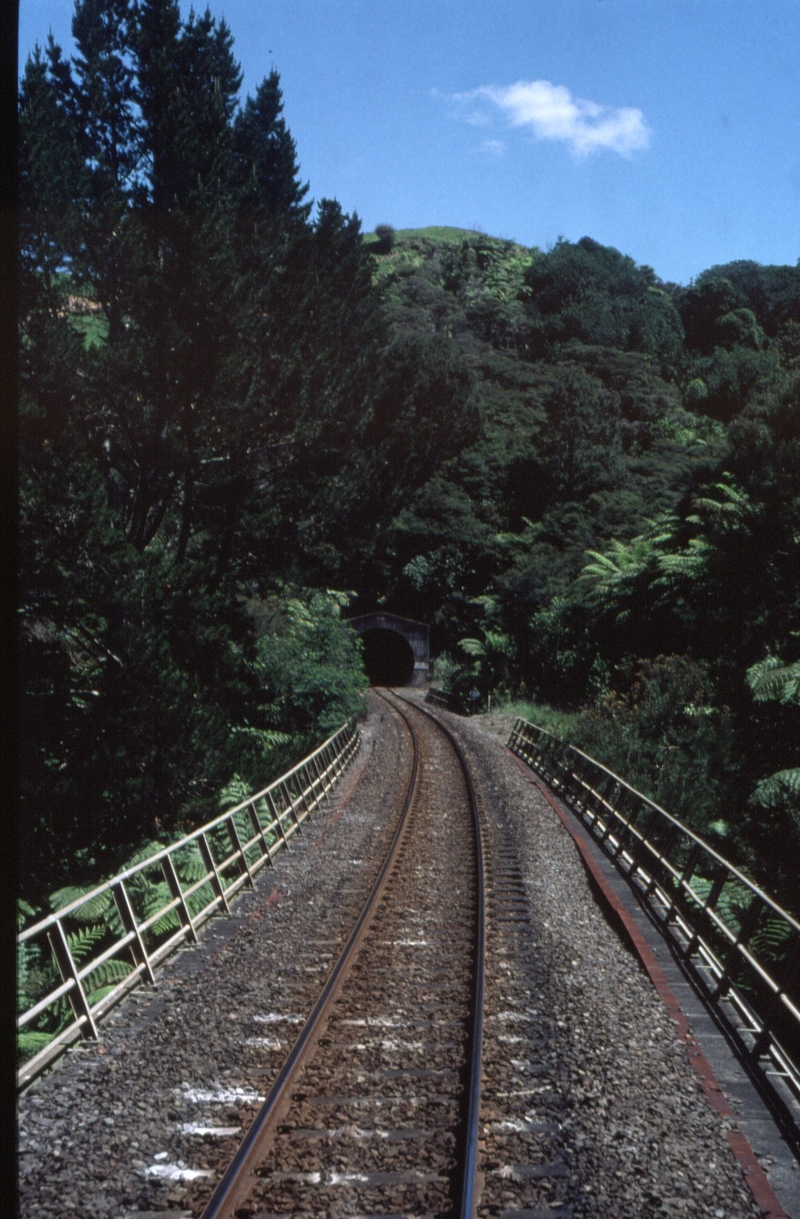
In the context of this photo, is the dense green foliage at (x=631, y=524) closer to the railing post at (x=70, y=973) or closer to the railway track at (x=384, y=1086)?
the railway track at (x=384, y=1086)

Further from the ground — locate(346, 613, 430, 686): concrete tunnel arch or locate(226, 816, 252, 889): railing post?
locate(346, 613, 430, 686): concrete tunnel arch

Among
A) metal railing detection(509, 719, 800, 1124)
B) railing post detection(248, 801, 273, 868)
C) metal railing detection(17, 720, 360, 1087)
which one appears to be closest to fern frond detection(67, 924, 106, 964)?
metal railing detection(17, 720, 360, 1087)

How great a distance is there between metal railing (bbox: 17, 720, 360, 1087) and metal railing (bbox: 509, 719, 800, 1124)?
16.1 ft

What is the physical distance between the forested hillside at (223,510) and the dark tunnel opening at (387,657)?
2554 cm

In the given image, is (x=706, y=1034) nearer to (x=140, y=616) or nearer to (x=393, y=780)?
(x=140, y=616)

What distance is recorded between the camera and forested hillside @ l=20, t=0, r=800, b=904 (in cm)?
1653

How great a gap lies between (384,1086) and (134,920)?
9.27ft

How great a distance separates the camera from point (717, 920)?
27.8ft

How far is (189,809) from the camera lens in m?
16.6

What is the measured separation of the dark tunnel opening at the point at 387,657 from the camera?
192 feet

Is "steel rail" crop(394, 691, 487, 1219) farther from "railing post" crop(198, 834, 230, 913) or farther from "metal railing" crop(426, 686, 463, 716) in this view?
"metal railing" crop(426, 686, 463, 716)

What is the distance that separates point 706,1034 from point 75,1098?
4.63m

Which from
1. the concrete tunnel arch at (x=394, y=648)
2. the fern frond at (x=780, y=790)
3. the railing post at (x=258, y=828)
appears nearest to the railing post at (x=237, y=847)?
the railing post at (x=258, y=828)

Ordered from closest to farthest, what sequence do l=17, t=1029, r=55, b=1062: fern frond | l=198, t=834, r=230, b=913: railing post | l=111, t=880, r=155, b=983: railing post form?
l=111, t=880, r=155, b=983: railing post → l=17, t=1029, r=55, b=1062: fern frond → l=198, t=834, r=230, b=913: railing post
